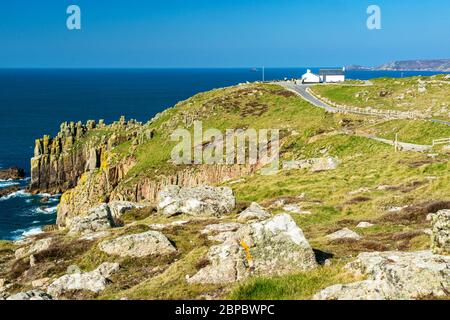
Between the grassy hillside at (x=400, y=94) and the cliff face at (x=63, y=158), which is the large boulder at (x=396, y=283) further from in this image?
the cliff face at (x=63, y=158)

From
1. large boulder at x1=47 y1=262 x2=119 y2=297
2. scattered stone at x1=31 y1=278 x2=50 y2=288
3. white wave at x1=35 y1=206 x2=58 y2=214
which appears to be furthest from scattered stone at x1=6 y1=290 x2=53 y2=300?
white wave at x1=35 y1=206 x2=58 y2=214

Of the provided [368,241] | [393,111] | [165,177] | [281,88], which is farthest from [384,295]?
[281,88]

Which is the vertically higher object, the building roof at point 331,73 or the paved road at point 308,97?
the building roof at point 331,73

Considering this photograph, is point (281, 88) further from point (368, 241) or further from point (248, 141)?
point (368, 241)

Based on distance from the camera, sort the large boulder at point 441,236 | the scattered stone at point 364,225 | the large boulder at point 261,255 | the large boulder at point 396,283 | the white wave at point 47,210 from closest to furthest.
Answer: the large boulder at point 396,283 → the large boulder at point 441,236 → the large boulder at point 261,255 → the scattered stone at point 364,225 → the white wave at point 47,210

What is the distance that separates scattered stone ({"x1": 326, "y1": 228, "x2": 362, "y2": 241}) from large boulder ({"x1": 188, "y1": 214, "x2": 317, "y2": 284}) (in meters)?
7.05

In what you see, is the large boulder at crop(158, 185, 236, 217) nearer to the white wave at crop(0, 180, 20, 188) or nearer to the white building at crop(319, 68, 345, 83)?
the white wave at crop(0, 180, 20, 188)

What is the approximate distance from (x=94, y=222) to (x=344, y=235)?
58.5ft

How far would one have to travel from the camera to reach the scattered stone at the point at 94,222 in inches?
1336

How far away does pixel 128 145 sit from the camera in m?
101

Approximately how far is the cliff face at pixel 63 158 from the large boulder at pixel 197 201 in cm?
7283

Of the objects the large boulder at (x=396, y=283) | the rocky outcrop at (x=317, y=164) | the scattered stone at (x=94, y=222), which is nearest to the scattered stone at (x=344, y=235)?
the large boulder at (x=396, y=283)

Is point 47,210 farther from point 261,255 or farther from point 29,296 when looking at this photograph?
point 261,255

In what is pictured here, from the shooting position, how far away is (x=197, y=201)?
37.6 m
